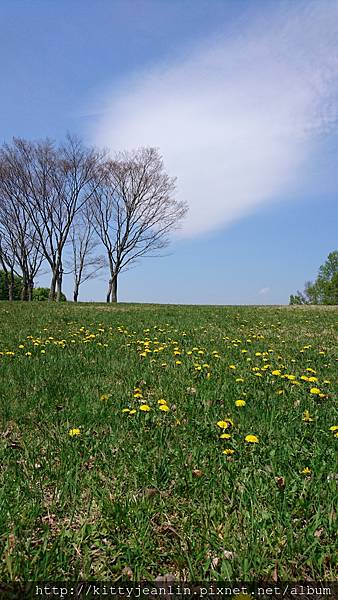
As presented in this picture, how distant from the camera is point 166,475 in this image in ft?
7.08

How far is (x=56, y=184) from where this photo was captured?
86.7 feet

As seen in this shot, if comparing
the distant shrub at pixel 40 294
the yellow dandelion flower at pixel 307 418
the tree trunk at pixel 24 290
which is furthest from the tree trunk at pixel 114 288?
the yellow dandelion flower at pixel 307 418

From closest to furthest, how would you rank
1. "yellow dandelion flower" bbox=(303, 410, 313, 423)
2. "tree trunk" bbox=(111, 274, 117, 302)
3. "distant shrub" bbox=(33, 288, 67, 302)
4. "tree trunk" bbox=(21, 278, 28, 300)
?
"yellow dandelion flower" bbox=(303, 410, 313, 423)
"tree trunk" bbox=(111, 274, 117, 302)
"tree trunk" bbox=(21, 278, 28, 300)
"distant shrub" bbox=(33, 288, 67, 302)

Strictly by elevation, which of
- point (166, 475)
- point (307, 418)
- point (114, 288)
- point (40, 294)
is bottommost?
point (166, 475)

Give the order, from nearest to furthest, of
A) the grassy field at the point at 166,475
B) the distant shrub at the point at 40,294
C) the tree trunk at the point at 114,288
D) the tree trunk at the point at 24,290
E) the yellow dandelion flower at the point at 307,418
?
1. the grassy field at the point at 166,475
2. the yellow dandelion flower at the point at 307,418
3. the tree trunk at the point at 114,288
4. the tree trunk at the point at 24,290
5. the distant shrub at the point at 40,294

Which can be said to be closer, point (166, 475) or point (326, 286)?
point (166, 475)

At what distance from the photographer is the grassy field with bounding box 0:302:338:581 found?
1.56m

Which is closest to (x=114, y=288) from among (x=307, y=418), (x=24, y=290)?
(x=24, y=290)

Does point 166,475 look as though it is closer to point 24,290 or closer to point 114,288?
point 114,288

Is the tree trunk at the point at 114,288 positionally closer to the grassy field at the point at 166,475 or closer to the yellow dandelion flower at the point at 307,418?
the grassy field at the point at 166,475

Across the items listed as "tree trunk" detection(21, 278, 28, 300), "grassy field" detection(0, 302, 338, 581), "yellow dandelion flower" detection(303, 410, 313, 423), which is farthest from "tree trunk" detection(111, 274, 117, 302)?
"yellow dandelion flower" detection(303, 410, 313, 423)

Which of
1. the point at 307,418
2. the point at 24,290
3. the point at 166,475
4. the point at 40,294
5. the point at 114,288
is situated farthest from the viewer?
the point at 40,294

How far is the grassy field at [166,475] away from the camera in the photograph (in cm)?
156

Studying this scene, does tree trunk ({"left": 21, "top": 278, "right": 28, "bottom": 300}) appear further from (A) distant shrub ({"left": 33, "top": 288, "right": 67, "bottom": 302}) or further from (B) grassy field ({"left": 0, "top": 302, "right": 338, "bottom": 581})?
(B) grassy field ({"left": 0, "top": 302, "right": 338, "bottom": 581})
